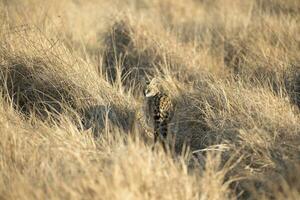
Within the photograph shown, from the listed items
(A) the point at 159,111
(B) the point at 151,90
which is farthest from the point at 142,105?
(A) the point at 159,111

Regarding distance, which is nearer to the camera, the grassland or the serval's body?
the grassland

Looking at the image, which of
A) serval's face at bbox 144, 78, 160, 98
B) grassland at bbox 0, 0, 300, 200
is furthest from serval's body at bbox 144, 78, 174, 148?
grassland at bbox 0, 0, 300, 200

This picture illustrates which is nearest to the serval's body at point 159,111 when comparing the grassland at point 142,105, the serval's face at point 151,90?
the serval's face at point 151,90

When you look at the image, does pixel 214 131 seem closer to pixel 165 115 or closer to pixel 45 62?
pixel 165 115

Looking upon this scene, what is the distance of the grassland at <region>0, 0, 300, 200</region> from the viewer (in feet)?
12.4

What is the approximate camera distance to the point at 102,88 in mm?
5742

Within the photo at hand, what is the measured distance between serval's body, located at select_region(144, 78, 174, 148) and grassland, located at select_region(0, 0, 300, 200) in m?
0.16

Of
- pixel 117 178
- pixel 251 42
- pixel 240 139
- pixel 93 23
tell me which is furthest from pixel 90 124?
pixel 93 23

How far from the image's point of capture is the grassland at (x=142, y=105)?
12.4ft

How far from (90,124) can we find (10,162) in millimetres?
1088

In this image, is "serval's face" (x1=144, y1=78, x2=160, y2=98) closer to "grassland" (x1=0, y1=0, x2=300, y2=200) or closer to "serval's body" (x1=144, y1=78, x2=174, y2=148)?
"serval's body" (x1=144, y1=78, x2=174, y2=148)

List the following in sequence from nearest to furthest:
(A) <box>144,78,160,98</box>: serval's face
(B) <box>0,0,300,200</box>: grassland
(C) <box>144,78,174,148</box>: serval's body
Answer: (B) <box>0,0,300,200</box>: grassland
(C) <box>144,78,174,148</box>: serval's body
(A) <box>144,78,160,98</box>: serval's face

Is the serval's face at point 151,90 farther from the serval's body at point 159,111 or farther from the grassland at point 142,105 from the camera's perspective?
the grassland at point 142,105

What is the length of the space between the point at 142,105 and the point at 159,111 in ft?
2.49
